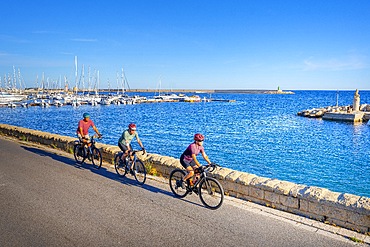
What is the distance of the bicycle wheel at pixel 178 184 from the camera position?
720 centimetres

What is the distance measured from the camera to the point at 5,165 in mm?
10523

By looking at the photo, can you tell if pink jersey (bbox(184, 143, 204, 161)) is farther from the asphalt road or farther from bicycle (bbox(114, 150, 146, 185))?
bicycle (bbox(114, 150, 146, 185))

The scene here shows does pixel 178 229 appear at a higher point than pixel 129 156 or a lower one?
lower

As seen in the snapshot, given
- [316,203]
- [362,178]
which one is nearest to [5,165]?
[316,203]

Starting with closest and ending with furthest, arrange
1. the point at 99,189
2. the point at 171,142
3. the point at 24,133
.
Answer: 1. the point at 99,189
2. the point at 24,133
3. the point at 171,142

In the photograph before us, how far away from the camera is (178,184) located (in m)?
7.22

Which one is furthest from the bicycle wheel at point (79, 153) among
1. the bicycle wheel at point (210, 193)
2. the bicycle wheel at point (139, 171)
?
the bicycle wheel at point (210, 193)

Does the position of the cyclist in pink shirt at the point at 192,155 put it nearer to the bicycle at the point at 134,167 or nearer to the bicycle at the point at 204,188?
the bicycle at the point at 204,188

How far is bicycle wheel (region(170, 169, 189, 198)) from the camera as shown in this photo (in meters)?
7.20

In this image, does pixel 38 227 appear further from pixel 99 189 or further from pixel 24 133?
pixel 24 133

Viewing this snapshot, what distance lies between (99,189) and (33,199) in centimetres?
151

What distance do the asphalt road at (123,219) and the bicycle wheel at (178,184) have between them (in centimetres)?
18

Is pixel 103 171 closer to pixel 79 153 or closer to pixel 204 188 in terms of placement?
pixel 79 153

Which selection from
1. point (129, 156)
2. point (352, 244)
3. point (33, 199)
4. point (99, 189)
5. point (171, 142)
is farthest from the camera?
point (171, 142)
